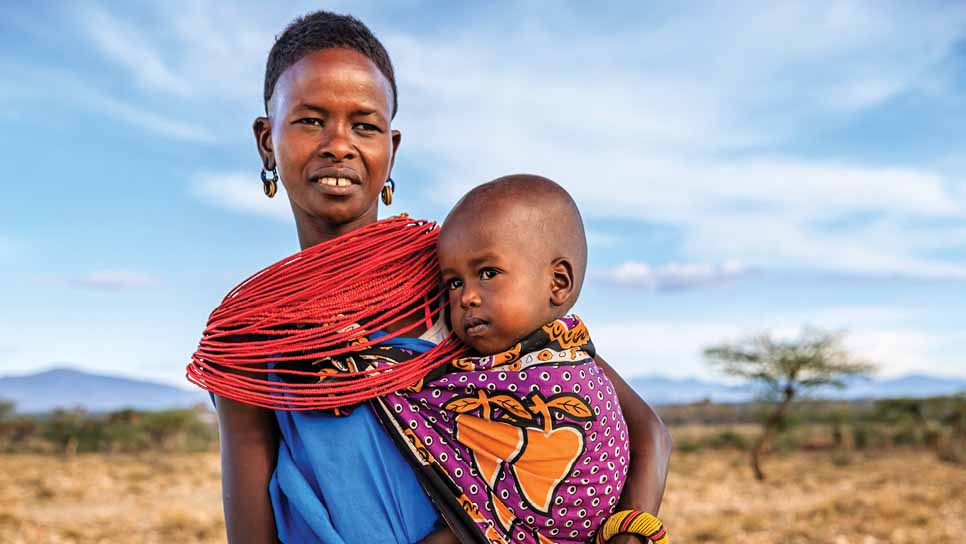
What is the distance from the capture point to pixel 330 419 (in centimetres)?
181

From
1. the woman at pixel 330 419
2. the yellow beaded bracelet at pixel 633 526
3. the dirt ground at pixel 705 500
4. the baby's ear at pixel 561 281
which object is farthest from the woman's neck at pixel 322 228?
the dirt ground at pixel 705 500

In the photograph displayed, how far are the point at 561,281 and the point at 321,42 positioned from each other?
786mm

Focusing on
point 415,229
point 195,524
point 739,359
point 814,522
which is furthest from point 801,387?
point 415,229

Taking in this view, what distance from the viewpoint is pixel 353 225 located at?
2.05m

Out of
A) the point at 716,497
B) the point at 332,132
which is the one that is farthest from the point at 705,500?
the point at 332,132

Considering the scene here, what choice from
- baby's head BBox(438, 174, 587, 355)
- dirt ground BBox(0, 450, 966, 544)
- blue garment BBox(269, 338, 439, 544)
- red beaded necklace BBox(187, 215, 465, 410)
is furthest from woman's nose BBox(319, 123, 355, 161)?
dirt ground BBox(0, 450, 966, 544)

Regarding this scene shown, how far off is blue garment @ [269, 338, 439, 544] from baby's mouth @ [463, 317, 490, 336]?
5.5 inches

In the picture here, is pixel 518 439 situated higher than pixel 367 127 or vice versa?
pixel 367 127

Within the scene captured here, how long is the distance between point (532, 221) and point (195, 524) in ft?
46.6

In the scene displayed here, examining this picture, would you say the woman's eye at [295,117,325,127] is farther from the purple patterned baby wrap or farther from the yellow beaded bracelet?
the yellow beaded bracelet

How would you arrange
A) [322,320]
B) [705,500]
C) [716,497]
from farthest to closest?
[716,497] → [705,500] → [322,320]

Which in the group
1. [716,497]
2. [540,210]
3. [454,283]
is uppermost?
[540,210]

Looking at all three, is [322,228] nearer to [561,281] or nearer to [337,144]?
[337,144]

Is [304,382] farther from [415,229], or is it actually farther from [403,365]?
[415,229]
